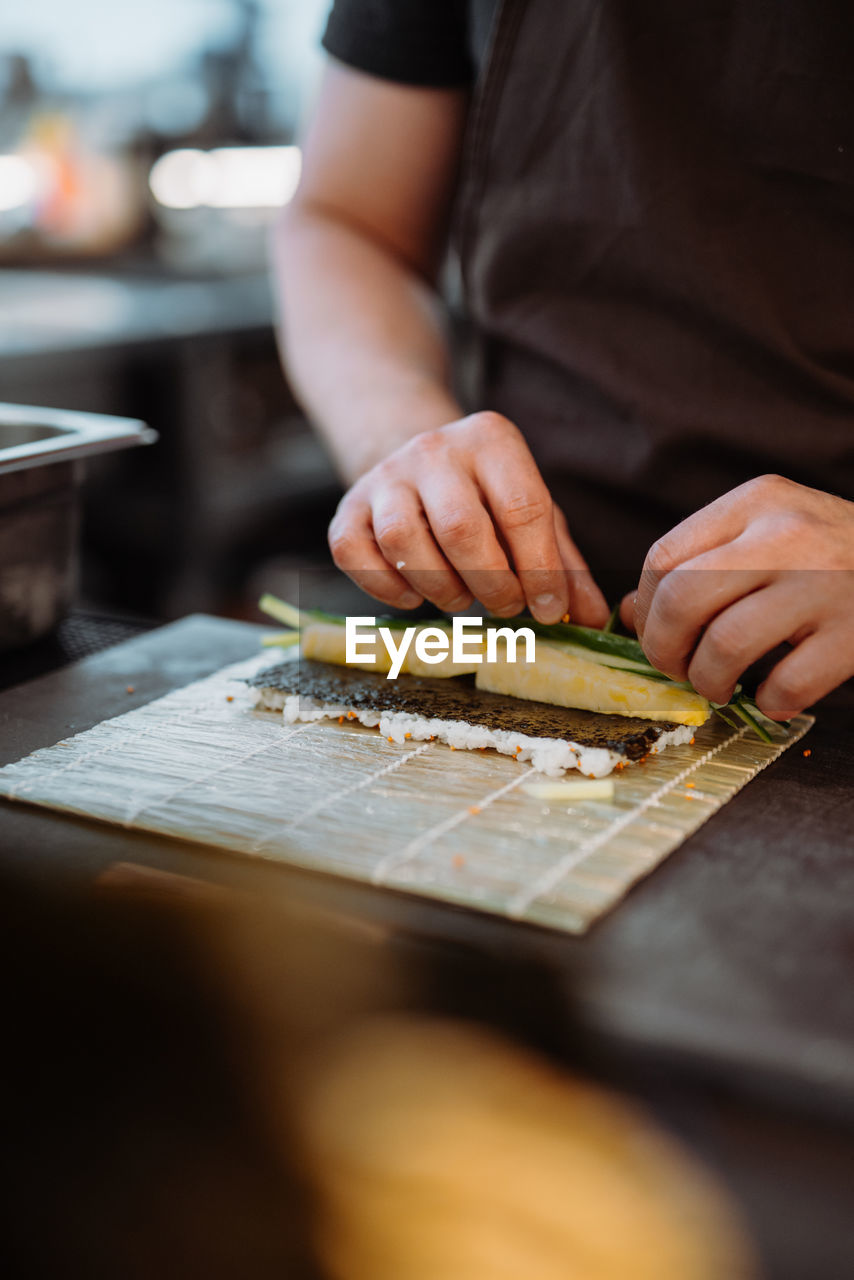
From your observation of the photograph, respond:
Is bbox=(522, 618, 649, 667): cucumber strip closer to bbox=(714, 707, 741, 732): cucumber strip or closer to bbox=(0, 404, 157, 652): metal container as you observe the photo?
bbox=(714, 707, 741, 732): cucumber strip

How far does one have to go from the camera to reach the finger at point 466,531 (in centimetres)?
Result: 102

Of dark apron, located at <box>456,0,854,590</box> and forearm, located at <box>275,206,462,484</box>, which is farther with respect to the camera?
forearm, located at <box>275,206,462,484</box>

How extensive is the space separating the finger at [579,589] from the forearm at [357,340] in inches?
8.6

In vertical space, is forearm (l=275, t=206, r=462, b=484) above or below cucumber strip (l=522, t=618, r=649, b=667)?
above

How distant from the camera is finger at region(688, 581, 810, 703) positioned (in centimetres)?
89

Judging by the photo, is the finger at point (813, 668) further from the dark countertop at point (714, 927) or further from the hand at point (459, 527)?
the hand at point (459, 527)

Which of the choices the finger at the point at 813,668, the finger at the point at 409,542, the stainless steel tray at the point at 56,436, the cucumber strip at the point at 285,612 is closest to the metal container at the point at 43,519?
the stainless steel tray at the point at 56,436

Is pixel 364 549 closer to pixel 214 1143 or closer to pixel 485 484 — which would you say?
pixel 485 484

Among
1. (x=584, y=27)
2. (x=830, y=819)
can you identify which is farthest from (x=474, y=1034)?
(x=584, y=27)

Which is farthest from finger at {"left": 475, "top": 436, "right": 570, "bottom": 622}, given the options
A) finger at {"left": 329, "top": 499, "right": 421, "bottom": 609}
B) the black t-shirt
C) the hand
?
the black t-shirt

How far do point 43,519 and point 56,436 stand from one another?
0.59ft

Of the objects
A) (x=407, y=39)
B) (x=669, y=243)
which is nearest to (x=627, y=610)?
(x=669, y=243)

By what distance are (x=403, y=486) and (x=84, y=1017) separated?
535 mm

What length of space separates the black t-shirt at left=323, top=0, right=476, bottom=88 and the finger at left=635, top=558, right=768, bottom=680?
0.82 m
